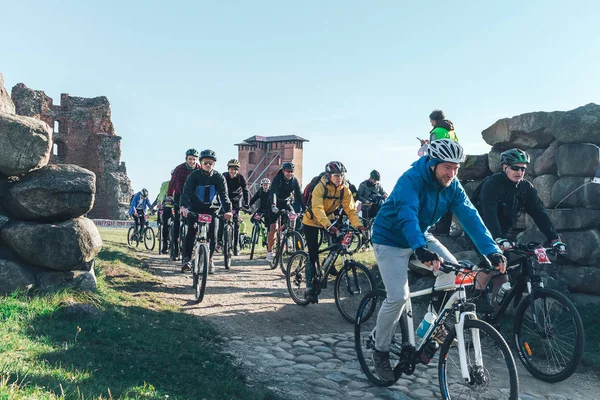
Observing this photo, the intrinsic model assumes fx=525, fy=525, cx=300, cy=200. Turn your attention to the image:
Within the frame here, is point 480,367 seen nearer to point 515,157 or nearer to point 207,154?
point 515,157

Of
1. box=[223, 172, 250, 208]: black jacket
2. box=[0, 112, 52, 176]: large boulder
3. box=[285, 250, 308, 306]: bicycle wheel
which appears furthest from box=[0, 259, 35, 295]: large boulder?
box=[223, 172, 250, 208]: black jacket

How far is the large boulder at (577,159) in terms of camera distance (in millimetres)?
8422

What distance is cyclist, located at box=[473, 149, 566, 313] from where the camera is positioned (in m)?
6.40

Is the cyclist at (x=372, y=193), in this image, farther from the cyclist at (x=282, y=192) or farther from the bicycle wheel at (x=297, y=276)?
the bicycle wheel at (x=297, y=276)

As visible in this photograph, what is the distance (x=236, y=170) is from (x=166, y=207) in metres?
2.17

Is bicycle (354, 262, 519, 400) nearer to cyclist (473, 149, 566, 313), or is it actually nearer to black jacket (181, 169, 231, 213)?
cyclist (473, 149, 566, 313)

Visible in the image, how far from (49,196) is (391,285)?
4.75 metres

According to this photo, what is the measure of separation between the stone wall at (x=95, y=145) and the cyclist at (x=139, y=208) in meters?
18.2

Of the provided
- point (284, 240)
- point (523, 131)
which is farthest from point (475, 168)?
point (284, 240)

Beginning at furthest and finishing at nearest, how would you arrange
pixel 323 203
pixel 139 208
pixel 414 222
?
1. pixel 139 208
2. pixel 323 203
3. pixel 414 222

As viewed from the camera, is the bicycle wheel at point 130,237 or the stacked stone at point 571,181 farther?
the bicycle wheel at point 130,237

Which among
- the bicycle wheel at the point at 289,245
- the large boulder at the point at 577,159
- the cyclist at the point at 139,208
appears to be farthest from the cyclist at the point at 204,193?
the cyclist at the point at 139,208

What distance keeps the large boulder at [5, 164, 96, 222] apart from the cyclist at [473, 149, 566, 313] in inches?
209

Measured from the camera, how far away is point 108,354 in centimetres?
524
